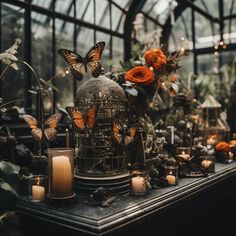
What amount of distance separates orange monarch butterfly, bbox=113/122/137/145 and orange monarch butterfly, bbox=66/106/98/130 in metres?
0.12

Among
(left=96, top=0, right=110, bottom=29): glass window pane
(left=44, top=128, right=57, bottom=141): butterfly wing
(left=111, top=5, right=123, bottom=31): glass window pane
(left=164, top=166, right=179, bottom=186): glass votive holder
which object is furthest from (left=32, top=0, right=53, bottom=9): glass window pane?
(left=164, top=166, right=179, bottom=186): glass votive holder

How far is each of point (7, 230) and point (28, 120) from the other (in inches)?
20.3

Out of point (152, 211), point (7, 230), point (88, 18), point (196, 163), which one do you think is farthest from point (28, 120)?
point (88, 18)

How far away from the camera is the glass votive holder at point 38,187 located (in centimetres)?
148

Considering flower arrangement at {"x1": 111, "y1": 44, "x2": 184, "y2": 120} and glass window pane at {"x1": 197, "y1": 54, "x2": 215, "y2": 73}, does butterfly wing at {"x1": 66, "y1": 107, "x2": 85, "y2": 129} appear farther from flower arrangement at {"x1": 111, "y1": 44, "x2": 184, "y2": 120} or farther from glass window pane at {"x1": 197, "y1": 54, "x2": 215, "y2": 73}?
glass window pane at {"x1": 197, "y1": 54, "x2": 215, "y2": 73}

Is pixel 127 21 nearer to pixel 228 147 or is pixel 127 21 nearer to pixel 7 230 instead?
pixel 228 147

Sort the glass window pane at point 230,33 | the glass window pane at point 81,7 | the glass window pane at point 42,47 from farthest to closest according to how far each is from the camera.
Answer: the glass window pane at point 230,33
the glass window pane at point 81,7
the glass window pane at point 42,47

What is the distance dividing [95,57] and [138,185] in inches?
25.6

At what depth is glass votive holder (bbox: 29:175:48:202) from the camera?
148 cm

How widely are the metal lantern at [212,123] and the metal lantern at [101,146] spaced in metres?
1.37

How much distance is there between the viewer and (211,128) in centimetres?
289

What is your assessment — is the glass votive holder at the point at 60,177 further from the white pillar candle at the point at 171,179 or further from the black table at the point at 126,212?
the white pillar candle at the point at 171,179

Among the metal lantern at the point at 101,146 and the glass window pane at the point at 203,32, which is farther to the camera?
the glass window pane at the point at 203,32

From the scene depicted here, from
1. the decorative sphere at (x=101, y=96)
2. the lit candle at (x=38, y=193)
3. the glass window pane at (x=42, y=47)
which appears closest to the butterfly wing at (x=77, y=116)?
the decorative sphere at (x=101, y=96)
